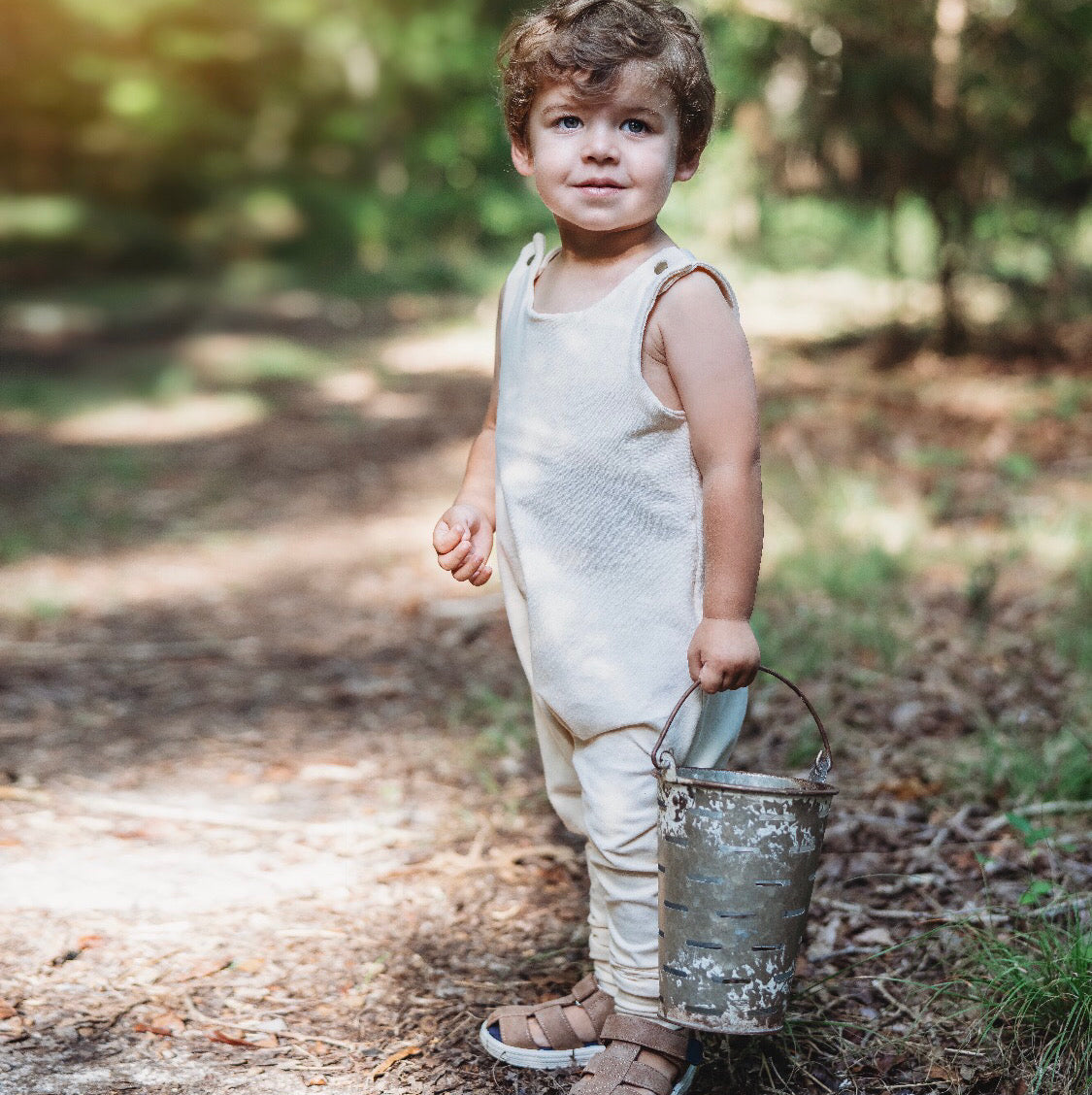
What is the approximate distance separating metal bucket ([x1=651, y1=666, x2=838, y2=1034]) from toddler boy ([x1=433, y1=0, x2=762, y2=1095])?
124mm

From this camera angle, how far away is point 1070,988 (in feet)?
6.24

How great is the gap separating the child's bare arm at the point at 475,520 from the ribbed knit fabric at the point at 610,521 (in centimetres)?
16

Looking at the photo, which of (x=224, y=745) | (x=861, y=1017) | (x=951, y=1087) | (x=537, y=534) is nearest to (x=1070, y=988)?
(x=951, y=1087)

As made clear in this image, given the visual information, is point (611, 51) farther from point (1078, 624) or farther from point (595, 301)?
point (1078, 624)

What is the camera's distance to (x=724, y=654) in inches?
71.3

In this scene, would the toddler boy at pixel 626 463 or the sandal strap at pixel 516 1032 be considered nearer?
the toddler boy at pixel 626 463

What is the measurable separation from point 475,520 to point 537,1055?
0.88m

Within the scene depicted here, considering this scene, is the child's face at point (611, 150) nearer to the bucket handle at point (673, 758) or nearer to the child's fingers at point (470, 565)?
the child's fingers at point (470, 565)

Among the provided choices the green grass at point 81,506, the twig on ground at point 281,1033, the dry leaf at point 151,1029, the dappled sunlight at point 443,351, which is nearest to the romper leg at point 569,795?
the twig on ground at point 281,1033

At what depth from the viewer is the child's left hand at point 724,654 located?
181cm

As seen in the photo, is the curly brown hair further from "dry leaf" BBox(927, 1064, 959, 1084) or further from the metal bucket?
"dry leaf" BBox(927, 1064, 959, 1084)

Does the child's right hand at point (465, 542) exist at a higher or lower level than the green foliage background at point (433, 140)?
lower

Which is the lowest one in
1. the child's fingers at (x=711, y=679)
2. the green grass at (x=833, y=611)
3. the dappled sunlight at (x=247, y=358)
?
the green grass at (x=833, y=611)

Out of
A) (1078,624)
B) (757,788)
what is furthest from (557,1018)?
(1078,624)
